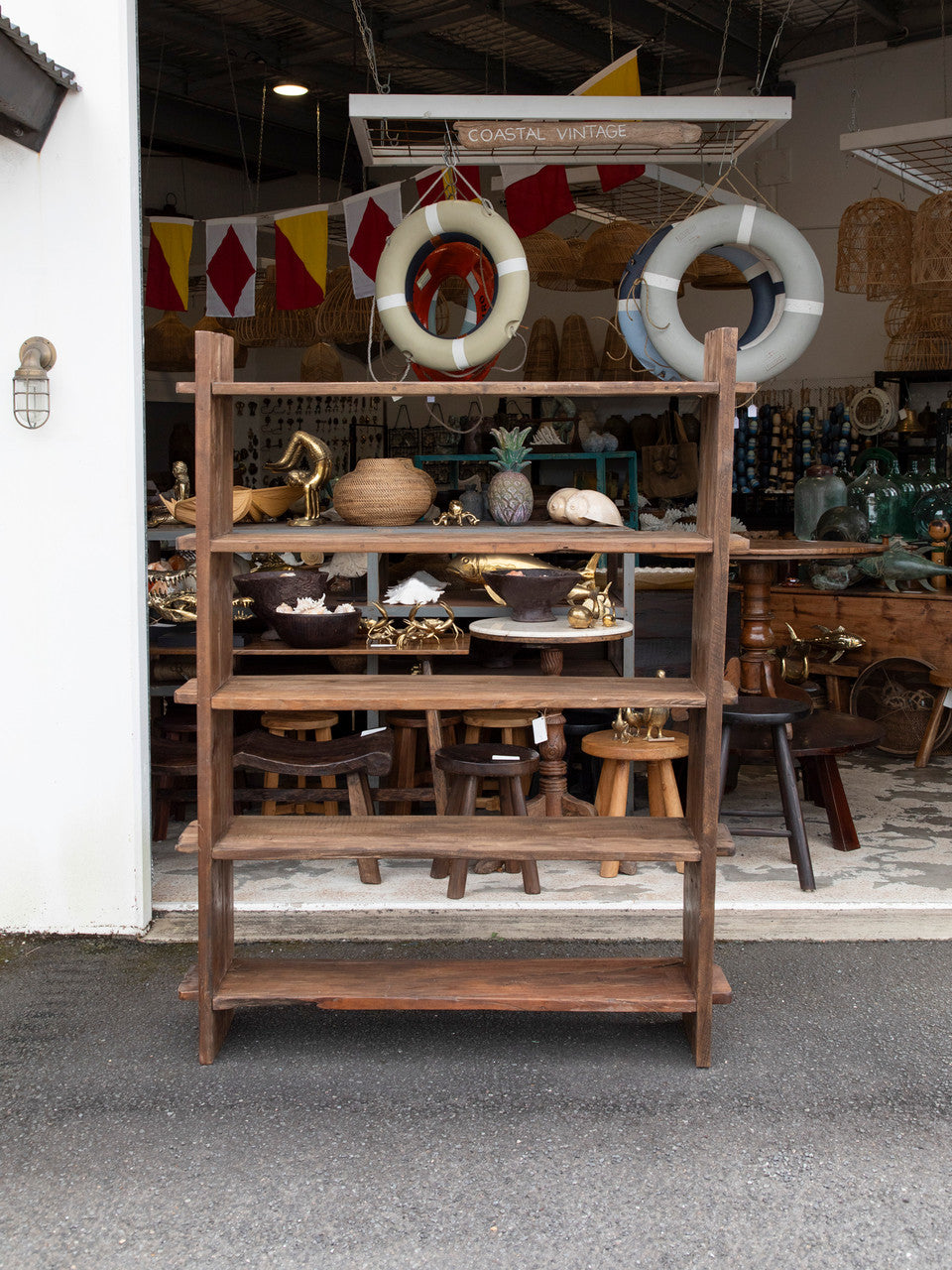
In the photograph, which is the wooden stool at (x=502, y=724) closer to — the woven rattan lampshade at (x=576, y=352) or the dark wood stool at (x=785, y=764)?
the dark wood stool at (x=785, y=764)

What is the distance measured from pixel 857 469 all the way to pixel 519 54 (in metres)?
4.02

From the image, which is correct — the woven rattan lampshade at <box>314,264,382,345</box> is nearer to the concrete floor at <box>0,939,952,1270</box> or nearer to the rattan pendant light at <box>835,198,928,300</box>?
the rattan pendant light at <box>835,198,928,300</box>

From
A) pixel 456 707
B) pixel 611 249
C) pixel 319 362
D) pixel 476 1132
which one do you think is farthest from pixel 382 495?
pixel 319 362

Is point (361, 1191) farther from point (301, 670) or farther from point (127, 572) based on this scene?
point (301, 670)

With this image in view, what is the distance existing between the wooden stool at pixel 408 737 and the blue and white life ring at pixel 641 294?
4.88ft

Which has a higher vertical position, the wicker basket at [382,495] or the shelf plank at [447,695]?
the wicker basket at [382,495]

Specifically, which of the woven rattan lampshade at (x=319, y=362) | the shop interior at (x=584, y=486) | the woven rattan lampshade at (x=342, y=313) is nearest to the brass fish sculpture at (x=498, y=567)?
the shop interior at (x=584, y=486)

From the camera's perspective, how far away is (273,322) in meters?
7.56

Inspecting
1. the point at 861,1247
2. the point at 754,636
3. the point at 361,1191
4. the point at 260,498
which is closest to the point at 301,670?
the point at 260,498

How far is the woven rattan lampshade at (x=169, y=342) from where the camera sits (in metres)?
8.07

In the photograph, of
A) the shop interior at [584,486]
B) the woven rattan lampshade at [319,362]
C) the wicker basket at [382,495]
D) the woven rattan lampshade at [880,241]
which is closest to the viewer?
the shop interior at [584,486]

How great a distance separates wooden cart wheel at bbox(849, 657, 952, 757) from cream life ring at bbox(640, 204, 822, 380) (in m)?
1.99

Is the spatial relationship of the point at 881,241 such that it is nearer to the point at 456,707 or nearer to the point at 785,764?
the point at 785,764

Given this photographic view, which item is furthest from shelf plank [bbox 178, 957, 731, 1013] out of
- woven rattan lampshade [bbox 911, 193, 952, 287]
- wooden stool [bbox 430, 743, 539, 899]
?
woven rattan lampshade [bbox 911, 193, 952, 287]
